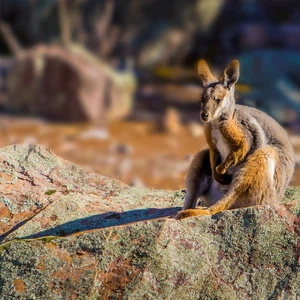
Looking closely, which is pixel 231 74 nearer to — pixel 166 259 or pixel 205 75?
pixel 205 75

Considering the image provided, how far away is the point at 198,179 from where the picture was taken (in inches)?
208

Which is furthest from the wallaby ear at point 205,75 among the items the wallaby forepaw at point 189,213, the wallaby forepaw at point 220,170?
the wallaby forepaw at point 189,213

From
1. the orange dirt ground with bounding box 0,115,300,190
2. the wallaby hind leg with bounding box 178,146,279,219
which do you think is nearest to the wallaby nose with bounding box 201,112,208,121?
the wallaby hind leg with bounding box 178,146,279,219

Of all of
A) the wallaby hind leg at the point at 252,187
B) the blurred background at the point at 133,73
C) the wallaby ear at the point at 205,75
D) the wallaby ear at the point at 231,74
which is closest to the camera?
the wallaby hind leg at the point at 252,187

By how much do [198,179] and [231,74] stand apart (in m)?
0.86

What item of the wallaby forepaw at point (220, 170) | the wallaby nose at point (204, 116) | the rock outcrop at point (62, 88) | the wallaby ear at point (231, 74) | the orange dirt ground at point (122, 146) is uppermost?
the rock outcrop at point (62, 88)

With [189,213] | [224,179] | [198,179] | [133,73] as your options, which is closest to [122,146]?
[133,73]

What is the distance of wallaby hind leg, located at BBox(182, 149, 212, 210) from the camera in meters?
5.15

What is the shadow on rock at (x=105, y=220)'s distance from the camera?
457cm

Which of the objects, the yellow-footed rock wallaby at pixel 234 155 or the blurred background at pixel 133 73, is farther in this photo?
the blurred background at pixel 133 73

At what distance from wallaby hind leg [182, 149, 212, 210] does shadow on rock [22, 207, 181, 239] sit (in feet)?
0.51

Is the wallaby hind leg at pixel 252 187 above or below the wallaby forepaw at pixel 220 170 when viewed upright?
below

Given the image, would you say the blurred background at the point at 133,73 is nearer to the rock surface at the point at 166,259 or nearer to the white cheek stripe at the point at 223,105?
the white cheek stripe at the point at 223,105

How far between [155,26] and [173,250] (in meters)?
19.0
